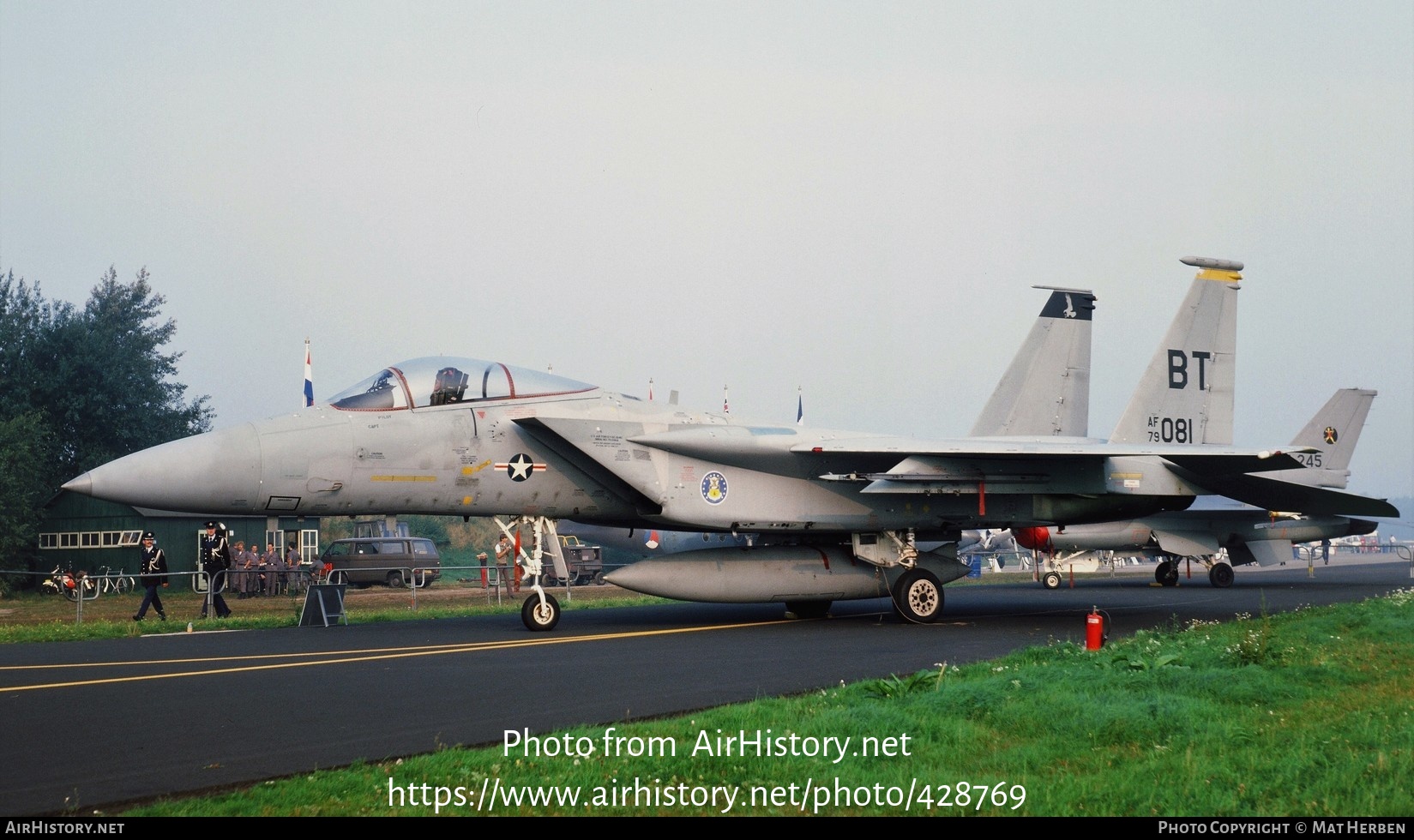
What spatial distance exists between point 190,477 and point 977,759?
8990mm

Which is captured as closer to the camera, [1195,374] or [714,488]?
[714,488]

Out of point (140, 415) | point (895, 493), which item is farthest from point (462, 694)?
point (140, 415)

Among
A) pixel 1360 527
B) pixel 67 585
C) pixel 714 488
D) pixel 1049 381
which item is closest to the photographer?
pixel 714 488

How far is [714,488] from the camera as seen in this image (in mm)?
14578

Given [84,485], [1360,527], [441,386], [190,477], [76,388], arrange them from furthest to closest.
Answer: [76,388]
[1360,527]
[441,386]
[190,477]
[84,485]

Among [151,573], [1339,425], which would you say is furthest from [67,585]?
[1339,425]

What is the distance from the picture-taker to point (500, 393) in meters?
13.9

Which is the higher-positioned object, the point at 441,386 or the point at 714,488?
the point at 441,386

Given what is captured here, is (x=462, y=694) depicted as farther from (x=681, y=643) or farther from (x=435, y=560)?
(x=435, y=560)

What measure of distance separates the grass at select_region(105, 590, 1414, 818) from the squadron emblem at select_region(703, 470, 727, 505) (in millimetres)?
6470

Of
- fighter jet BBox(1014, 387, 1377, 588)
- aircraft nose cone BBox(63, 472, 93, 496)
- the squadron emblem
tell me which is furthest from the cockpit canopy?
Result: fighter jet BBox(1014, 387, 1377, 588)

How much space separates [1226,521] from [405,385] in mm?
21505

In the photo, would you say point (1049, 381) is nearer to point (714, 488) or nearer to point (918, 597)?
point (918, 597)

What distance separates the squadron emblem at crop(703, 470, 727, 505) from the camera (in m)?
14.5
